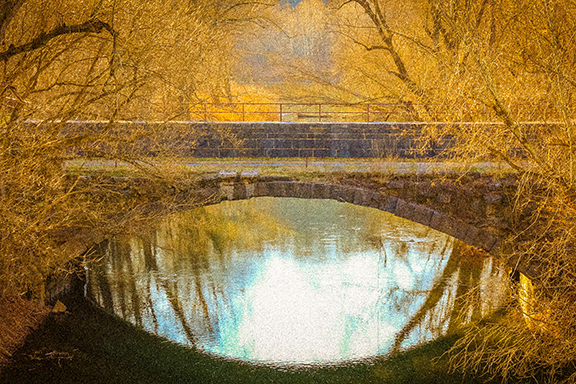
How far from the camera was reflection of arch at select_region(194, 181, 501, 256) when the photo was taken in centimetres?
1103

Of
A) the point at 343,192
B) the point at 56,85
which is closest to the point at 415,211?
the point at 343,192

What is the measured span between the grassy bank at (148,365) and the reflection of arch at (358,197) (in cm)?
205

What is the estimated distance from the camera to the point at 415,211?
11164mm

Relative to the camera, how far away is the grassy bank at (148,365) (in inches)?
365

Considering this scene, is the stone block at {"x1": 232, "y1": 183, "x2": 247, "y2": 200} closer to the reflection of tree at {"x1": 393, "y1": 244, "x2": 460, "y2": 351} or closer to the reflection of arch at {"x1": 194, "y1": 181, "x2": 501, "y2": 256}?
the reflection of arch at {"x1": 194, "y1": 181, "x2": 501, "y2": 256}

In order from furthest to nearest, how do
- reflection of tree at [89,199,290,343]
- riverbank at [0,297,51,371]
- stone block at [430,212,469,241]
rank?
reflection of tree at [89,199,290,343], stone block at [430,212,469,241], riverbank at [0,297,51,371]

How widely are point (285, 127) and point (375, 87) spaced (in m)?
5.73

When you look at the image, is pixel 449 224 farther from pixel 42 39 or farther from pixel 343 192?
pixel 42 39

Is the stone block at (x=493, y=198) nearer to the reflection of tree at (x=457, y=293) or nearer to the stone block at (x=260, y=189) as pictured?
the reflection of tree at (x=457, y=293)

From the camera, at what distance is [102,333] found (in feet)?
35.1

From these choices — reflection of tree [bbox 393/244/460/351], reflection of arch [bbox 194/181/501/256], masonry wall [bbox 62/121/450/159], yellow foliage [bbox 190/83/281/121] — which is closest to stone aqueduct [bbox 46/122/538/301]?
reflection of arch [bbox 194/181/501/256]

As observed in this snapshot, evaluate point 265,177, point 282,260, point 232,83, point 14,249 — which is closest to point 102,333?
point 14,249

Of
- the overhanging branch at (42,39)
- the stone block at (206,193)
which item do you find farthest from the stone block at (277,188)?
the overhanging branch at (42,39)

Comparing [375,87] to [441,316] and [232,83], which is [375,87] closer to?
[232,83]
